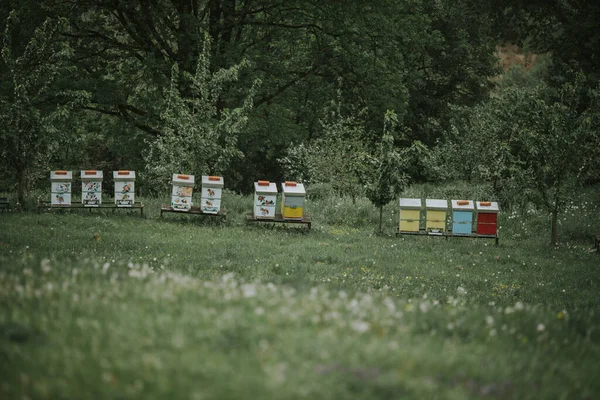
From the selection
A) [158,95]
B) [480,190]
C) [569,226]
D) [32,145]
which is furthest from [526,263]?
[158,95]

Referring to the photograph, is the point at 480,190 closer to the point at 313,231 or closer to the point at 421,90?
the point at 313,231

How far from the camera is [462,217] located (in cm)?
1625

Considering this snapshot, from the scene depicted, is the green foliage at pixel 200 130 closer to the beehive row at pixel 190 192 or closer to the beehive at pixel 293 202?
the beehive row at pixel 190 192

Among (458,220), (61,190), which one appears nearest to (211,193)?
(61,190)

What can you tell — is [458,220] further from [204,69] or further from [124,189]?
[124,189]

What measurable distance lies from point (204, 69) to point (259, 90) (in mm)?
5959

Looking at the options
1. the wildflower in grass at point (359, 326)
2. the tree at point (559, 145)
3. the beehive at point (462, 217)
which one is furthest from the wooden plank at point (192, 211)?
the wildflower in grass at point (359, 326)

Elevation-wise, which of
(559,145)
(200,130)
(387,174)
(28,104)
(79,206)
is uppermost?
(28,104)

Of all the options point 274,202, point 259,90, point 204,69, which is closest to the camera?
point 274,202

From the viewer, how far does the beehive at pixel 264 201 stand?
53.8 feet

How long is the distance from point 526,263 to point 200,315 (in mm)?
11101

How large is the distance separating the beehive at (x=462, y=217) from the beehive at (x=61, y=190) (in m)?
10.9

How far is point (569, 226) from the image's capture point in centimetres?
1844

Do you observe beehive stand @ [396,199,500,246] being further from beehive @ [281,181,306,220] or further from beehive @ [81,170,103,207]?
beehive @ [81,170,103,207]
